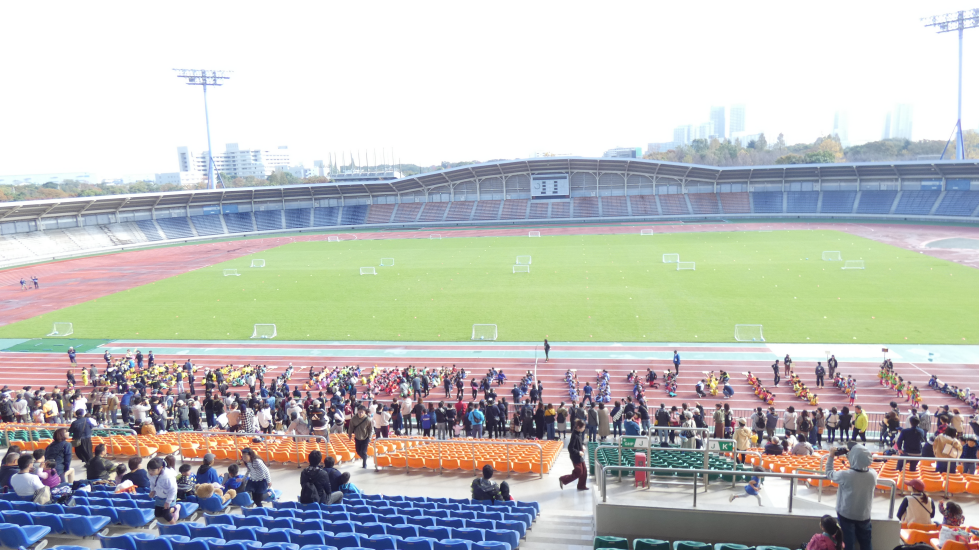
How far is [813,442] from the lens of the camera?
14438 millimetres

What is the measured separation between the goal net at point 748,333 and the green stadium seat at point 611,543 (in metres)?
20.1

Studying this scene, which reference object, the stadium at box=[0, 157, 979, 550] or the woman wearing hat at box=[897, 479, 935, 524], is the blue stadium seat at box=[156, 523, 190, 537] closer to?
the stadium at box=[0, 157, 979, 550]

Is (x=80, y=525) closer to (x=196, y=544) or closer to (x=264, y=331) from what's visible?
(x=196, y=544)

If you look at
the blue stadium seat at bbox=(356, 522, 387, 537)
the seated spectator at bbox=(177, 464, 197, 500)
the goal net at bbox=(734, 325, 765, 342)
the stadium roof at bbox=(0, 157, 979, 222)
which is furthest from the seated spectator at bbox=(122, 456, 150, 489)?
the stadium roof at bbox=(0, 157, 979, 222)

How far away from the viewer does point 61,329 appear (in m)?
29.3

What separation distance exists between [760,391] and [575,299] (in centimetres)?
1425

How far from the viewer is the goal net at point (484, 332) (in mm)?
25969

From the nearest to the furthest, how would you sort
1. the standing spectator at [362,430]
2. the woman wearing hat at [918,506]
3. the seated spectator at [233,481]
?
the woman wearing hat at [918,506] → the seated spectator at [233,481] → the standing spectator at [362,430]

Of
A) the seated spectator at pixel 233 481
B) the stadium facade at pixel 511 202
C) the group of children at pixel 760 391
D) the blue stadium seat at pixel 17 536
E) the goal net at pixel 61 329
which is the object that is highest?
the stadium facade at pixel 511 202

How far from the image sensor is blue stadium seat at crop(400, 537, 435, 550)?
19.7ft

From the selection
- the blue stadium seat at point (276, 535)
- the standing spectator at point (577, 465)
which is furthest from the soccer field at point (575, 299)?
the blue stadium seat at point (276, 535)

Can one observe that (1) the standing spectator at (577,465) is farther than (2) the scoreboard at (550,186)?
No

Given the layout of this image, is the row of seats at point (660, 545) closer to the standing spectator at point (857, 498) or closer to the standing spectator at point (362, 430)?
the standing spectator at point (857, 498)

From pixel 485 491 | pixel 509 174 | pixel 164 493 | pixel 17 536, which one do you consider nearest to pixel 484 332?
pixel 485 491
